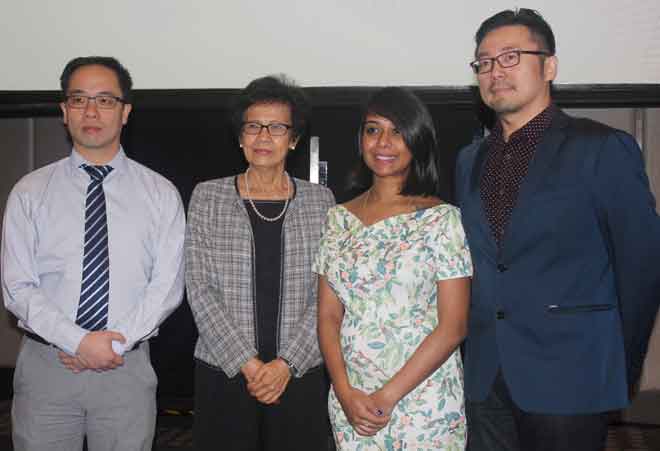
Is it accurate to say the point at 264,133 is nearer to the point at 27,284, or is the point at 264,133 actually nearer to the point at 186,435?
the point at 27,284

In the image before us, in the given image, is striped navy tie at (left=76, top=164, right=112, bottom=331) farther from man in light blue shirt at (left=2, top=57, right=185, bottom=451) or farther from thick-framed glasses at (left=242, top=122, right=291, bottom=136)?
thick-framed glasses at (left=242, top=122, right=291, bottom=136)

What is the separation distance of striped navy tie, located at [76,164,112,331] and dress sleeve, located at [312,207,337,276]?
671mm

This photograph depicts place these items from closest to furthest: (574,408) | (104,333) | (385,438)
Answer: (574,408)
(385,438)
(104,333)

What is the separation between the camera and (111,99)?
225 cm

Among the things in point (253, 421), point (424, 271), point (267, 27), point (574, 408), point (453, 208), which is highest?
point (267, 27)

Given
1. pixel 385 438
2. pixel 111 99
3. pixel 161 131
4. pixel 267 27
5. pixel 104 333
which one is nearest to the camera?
pixel 385 438

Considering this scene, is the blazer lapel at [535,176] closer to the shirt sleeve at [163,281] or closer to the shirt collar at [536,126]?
the shirt collar at [536,126]

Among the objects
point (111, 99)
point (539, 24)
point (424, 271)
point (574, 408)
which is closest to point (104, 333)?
point (111, 99)

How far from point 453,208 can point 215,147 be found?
6.37ft

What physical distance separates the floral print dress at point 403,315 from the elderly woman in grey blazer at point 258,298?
→ 0.64 feet

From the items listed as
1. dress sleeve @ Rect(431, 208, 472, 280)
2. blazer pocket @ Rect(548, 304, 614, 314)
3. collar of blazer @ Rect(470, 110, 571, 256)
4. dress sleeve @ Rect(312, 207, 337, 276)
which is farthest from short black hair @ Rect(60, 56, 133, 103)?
blazer pocket @ Rect(548, 304, 614, 314)

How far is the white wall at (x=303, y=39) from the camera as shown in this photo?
301 centimetres

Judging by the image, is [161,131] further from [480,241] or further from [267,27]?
[480,241]

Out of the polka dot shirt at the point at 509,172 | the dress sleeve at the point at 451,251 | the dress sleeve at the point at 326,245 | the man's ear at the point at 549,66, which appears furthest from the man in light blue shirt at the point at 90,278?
the man's ear at the point at 549,66
